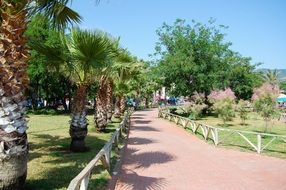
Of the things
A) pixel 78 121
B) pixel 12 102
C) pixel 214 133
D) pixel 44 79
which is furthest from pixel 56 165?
pixel 44 79

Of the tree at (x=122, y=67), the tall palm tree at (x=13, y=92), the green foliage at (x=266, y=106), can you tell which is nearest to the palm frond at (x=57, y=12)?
the tall palm tree at (x=13, y=92)

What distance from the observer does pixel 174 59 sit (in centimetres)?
3569

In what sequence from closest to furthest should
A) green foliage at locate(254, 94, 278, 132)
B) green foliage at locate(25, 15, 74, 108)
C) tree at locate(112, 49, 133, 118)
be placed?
tree at locate(112, 49, 133, 118) → green foliage at locate(254, 94, 278, 132) → green foliage at locate(25, 15, 74, 108)

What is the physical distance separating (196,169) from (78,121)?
4.40 metres

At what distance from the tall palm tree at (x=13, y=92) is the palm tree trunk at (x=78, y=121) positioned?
5793mm

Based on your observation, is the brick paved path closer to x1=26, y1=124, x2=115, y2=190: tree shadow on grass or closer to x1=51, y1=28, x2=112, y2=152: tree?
x1=26, y1=124, x2=115, y2=190: tree shadow on grass

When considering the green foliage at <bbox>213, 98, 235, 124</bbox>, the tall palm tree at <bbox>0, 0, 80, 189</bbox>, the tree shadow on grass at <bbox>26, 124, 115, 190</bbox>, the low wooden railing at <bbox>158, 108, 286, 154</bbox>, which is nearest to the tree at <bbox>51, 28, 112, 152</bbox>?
the tree shadow on grass at <bbox>26, 124, 115, 190</bbox>

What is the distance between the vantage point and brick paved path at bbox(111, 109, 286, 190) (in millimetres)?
9164

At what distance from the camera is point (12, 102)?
6.75m

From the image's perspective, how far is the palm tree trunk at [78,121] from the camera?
503 inches

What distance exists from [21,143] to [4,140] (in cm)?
32

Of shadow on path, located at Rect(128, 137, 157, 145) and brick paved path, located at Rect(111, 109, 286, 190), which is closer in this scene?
brick paved path, located at Rect(111, 109, 286, 190)

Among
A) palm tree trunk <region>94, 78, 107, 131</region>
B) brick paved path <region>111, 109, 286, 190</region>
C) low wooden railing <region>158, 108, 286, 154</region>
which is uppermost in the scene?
palm tree trunk <region>94, 78, 107, 131</region>

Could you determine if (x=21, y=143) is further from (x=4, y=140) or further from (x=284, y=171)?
(x=284, y=171)
